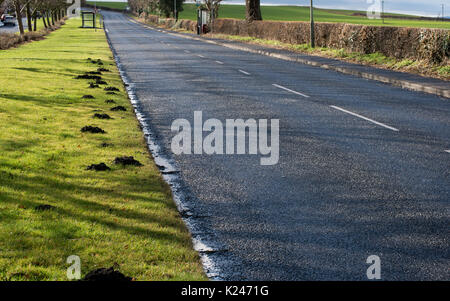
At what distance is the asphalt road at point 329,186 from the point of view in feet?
14.3

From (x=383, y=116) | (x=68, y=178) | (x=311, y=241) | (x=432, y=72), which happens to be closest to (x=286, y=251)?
(x=311, y=241)

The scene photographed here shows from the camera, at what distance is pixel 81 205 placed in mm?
5410

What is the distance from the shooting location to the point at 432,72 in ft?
61.9

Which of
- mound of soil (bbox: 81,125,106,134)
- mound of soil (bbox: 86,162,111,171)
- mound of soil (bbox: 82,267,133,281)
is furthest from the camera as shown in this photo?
mound of soil (bbox: 81,125,106,134)

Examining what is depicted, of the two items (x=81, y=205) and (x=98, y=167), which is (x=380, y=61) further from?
(x=81, y=205)


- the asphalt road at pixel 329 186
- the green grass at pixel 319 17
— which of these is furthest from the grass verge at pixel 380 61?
the green grass at pixel 319 17

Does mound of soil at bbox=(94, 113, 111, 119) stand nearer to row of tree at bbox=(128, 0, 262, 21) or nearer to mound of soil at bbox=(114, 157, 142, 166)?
mound of soil at bbox=(114, 157, 142, 166)

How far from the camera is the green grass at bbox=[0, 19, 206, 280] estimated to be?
412 cm

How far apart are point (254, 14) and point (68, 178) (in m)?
41.1

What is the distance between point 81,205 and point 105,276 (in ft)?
5.94

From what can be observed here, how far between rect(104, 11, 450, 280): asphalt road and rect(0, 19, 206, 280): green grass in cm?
48

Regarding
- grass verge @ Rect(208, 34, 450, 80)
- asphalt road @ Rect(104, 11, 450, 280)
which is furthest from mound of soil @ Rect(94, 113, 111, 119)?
grass verge @ Rect(208, 34, 450, 80)
